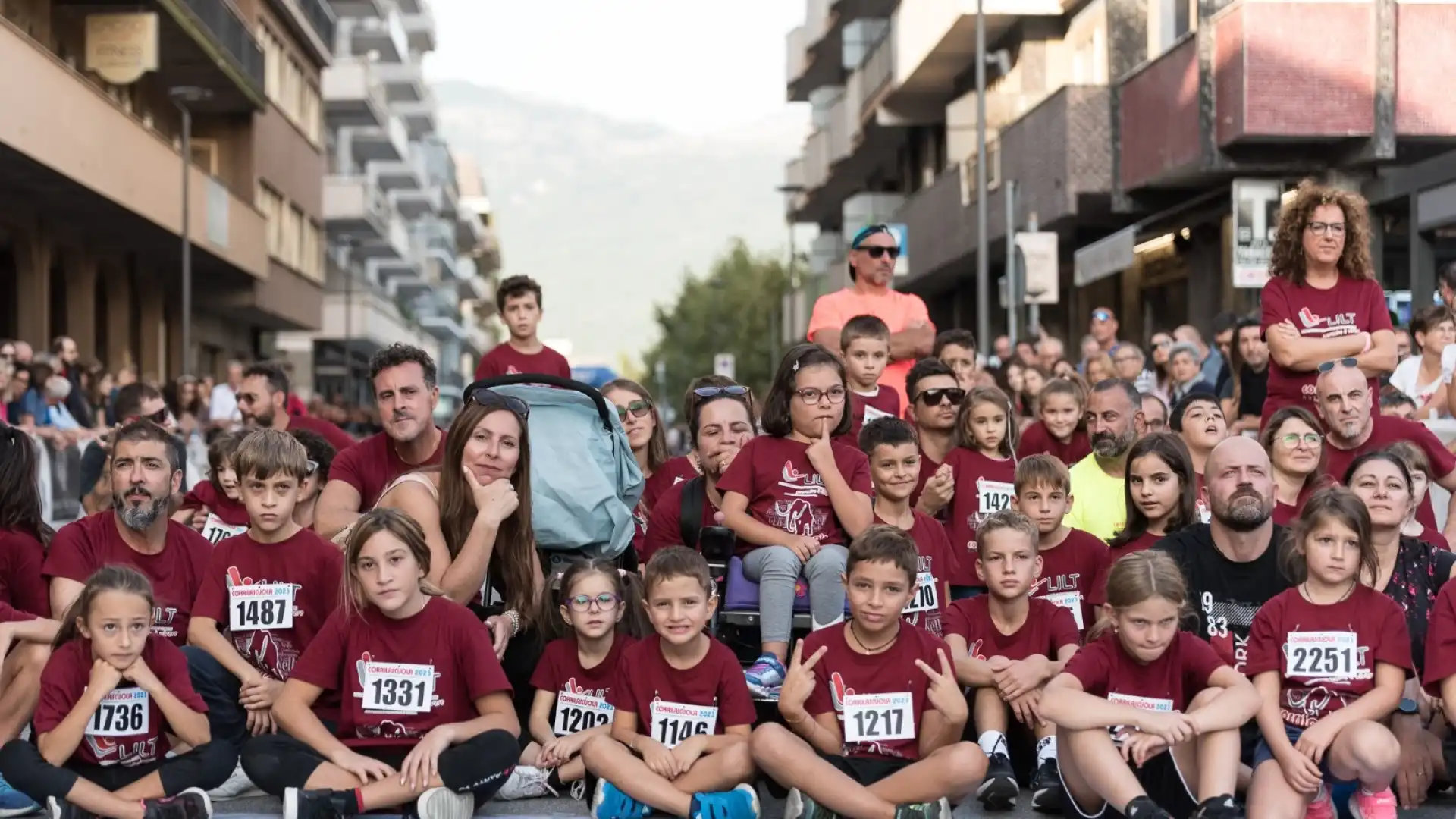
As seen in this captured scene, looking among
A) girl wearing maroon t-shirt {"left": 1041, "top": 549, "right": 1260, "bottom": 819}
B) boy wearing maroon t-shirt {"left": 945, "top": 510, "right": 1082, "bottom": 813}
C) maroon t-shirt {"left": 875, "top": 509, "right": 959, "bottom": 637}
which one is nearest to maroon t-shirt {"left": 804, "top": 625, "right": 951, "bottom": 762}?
boy wearing maroon t-shirt {"left": 945, "top": 510, "right": 1082, "bottom": 813}

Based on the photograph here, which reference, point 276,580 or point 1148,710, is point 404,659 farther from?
point 1148,710

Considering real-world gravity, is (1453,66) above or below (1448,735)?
above

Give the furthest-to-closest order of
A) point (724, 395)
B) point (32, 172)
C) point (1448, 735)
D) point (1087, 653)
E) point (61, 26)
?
point (61, 26) < point (32, 172) < point (724, 395) < point (1448, 735) < point (1087, 653)

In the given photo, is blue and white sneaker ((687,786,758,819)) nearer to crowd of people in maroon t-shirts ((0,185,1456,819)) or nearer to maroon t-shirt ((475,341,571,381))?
crowd of people in maroon t-shirts ((0,185,1456,819))

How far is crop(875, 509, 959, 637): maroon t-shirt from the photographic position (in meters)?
8.79

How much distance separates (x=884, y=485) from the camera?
352 inches

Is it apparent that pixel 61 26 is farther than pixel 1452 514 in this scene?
Yes

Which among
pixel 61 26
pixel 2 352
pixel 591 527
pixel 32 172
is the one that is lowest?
pixel 591 527

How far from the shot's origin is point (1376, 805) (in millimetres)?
7324

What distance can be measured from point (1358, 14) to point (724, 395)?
14.0 metres

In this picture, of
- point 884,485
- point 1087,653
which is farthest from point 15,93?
point 1087,653

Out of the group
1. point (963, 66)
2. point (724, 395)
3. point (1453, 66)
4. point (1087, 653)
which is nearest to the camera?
point (1087, 653)

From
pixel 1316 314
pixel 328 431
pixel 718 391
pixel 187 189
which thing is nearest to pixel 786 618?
pixel 718 391

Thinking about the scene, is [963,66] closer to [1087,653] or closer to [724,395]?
[724,395]
